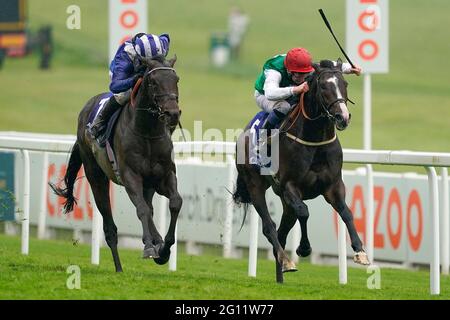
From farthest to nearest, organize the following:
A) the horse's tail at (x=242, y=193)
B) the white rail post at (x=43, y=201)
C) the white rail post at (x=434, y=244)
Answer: the white rail post at (x=43, y=201) < the horse's tail at (x=242, y=193) < the white rail post at (x=434, y=244)

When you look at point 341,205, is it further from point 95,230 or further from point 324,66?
point 95,230

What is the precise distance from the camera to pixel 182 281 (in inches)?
342

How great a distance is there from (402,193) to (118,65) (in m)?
4.02

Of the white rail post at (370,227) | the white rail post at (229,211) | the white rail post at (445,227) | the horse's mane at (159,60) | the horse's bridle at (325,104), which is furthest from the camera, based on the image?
the white rail post at (229,211)

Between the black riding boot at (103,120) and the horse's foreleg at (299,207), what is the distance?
56.2 inches

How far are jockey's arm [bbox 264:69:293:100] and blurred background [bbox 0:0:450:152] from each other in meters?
16.4

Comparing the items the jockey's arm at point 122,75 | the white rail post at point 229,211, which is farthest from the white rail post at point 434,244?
the white rail post at point 229,211

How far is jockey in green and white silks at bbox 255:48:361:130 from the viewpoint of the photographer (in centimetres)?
920

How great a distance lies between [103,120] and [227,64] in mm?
27776

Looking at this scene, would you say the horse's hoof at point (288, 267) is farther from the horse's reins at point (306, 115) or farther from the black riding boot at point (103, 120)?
the black riding boot at point (103, 120)

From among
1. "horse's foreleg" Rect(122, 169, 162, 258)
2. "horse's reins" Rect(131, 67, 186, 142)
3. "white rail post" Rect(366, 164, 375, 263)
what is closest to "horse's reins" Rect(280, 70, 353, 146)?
"horse's reins" Rect(131, 67, 186, 142)

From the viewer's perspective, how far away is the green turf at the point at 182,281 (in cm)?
793
